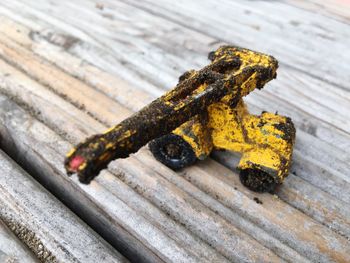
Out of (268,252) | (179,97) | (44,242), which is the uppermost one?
(179,97)

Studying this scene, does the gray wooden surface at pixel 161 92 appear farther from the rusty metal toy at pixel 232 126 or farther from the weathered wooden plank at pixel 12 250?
the weathered wooden plank at pixel 12 250

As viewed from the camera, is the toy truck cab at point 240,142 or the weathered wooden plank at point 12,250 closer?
the weathered wooden plank at point 12,250

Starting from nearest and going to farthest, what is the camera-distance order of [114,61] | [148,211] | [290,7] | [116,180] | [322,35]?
1. [148,211]
2. [116,180]
3. [114,61]
4. [322,35]
5. [290,7]

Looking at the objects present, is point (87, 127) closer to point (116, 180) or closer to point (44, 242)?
point (116, 180)

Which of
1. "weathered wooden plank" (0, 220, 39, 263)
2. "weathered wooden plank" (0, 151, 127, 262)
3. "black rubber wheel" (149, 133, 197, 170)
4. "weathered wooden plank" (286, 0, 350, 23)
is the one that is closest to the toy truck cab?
"black rubber wheel" (149, 133, 197, 170)

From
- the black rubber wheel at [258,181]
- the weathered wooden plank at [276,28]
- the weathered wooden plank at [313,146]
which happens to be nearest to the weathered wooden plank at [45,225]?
the black rubber wheel at [258,181]

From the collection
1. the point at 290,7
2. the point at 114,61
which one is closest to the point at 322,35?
the point at 290,7

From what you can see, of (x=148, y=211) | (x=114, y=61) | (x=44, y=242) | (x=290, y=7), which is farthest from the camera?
(x=290, y=7)
